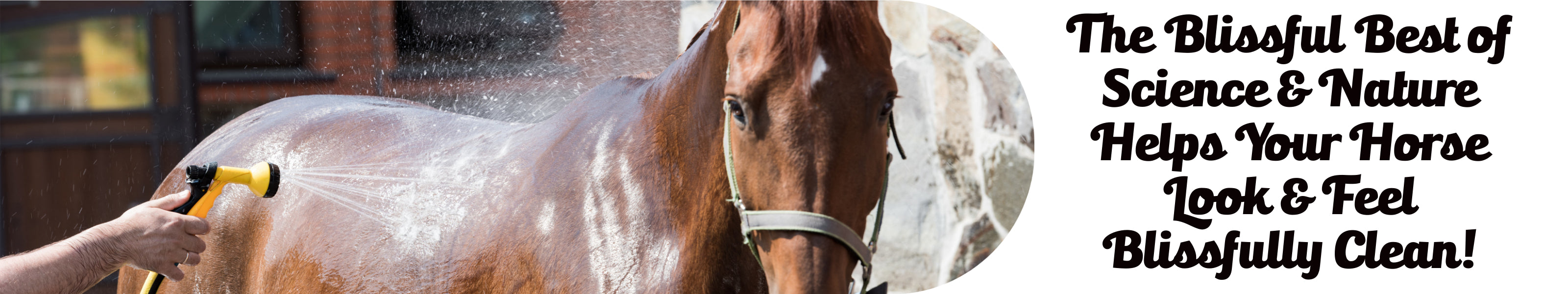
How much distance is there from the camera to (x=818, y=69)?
1349 millimetres

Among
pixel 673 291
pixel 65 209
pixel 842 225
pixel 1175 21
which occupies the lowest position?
pixel 65 209

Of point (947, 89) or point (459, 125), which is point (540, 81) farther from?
point (947, 89)

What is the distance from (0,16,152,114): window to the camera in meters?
4.76

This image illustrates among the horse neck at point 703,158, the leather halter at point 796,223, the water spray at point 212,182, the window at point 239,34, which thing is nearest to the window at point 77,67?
the window at point 239,34

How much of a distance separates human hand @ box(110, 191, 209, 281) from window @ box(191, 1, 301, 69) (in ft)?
10.3

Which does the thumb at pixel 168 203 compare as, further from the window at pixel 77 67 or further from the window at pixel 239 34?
the window at pixel 77 67

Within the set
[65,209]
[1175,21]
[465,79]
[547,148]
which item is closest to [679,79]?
[547,148]

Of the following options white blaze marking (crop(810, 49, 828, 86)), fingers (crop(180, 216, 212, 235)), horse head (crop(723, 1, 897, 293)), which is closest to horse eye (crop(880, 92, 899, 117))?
horse head (crop(723, 1, 897, 293))

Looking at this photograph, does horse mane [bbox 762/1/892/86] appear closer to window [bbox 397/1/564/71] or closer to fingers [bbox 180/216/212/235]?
fingers [bbox 180/216/212/235]

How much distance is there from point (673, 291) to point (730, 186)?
257 millimetres

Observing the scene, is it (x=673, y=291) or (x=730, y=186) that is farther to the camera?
(x=673, y=291)

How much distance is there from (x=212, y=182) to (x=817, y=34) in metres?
1.43

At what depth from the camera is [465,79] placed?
4.11 metres

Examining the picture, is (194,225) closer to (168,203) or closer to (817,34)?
(168,203)
